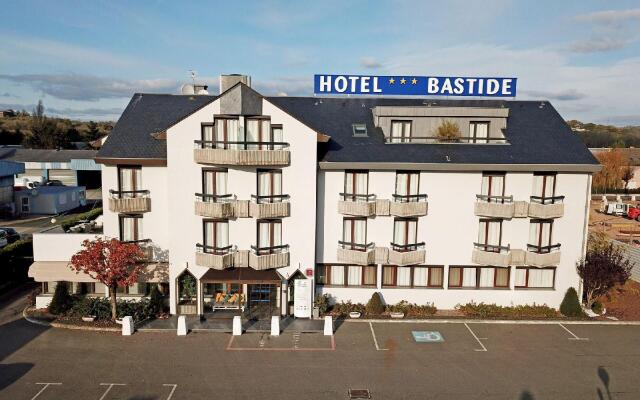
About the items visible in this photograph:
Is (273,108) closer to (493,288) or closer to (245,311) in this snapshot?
(245,311)

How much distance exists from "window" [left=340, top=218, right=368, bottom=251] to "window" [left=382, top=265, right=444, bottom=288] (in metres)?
2.87

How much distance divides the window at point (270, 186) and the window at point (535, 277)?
700 inches

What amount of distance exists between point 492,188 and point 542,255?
18.6 ft

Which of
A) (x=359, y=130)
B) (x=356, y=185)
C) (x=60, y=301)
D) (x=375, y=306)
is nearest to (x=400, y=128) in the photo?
(x=359, y=130)

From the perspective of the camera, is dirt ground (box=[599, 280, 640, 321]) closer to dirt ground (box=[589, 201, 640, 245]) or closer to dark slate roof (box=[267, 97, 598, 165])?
dark slate roof (box=[267, 97, 598, 165])

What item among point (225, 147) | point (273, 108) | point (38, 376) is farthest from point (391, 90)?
point (38, 376)

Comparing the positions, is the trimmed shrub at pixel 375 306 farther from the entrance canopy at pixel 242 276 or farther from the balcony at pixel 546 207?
the balcony at pixel 546 207

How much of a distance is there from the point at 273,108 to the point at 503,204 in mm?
16585

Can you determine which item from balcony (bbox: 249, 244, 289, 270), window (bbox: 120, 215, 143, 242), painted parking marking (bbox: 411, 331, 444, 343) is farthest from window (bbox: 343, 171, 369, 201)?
window (bbox: 120, 215, 143, 242)

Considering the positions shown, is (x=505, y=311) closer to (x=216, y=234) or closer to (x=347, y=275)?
(x=347, y=275)

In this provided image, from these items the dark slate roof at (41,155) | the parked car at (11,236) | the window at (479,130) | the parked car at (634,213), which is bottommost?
the parked car at (11,236)

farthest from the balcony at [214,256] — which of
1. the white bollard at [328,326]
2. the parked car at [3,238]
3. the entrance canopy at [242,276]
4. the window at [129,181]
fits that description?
the parked car at [3,238]

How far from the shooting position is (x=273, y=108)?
29.6 metres

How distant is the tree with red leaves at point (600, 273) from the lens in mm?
30953
